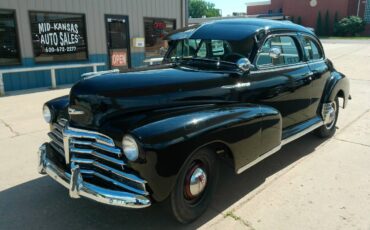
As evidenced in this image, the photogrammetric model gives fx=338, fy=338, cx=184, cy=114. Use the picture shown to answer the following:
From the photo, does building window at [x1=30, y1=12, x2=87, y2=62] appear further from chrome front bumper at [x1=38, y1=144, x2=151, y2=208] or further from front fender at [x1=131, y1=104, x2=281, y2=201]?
front fender at [x1=131, y1=104, x2=281, y2=201]

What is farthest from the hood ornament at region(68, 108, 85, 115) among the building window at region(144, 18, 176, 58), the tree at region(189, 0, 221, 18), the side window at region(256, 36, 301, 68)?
the tree at region(189, 0, 221, 18)

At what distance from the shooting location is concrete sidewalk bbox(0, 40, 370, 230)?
124 inches

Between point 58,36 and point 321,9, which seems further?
point 321,9

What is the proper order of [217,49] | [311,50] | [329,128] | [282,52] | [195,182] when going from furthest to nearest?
[329,128]
[311,50]
[282,52]
[217,49]
[195,182]

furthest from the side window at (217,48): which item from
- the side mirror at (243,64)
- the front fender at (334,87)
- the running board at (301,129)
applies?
the front fender at (334,87)

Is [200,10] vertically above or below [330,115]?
above

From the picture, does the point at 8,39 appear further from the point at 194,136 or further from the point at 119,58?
the point at 194,136

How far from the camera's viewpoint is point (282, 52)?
4.43m

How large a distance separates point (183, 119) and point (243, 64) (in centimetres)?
108

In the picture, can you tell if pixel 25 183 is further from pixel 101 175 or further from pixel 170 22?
pixel 170 22

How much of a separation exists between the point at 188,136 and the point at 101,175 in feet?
2.66

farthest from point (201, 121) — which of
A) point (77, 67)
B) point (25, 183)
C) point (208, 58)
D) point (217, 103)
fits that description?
point (77, 67)

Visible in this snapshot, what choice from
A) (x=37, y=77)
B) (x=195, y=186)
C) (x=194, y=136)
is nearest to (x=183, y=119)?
(x=194, y=136)

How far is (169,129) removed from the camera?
2746 mm
